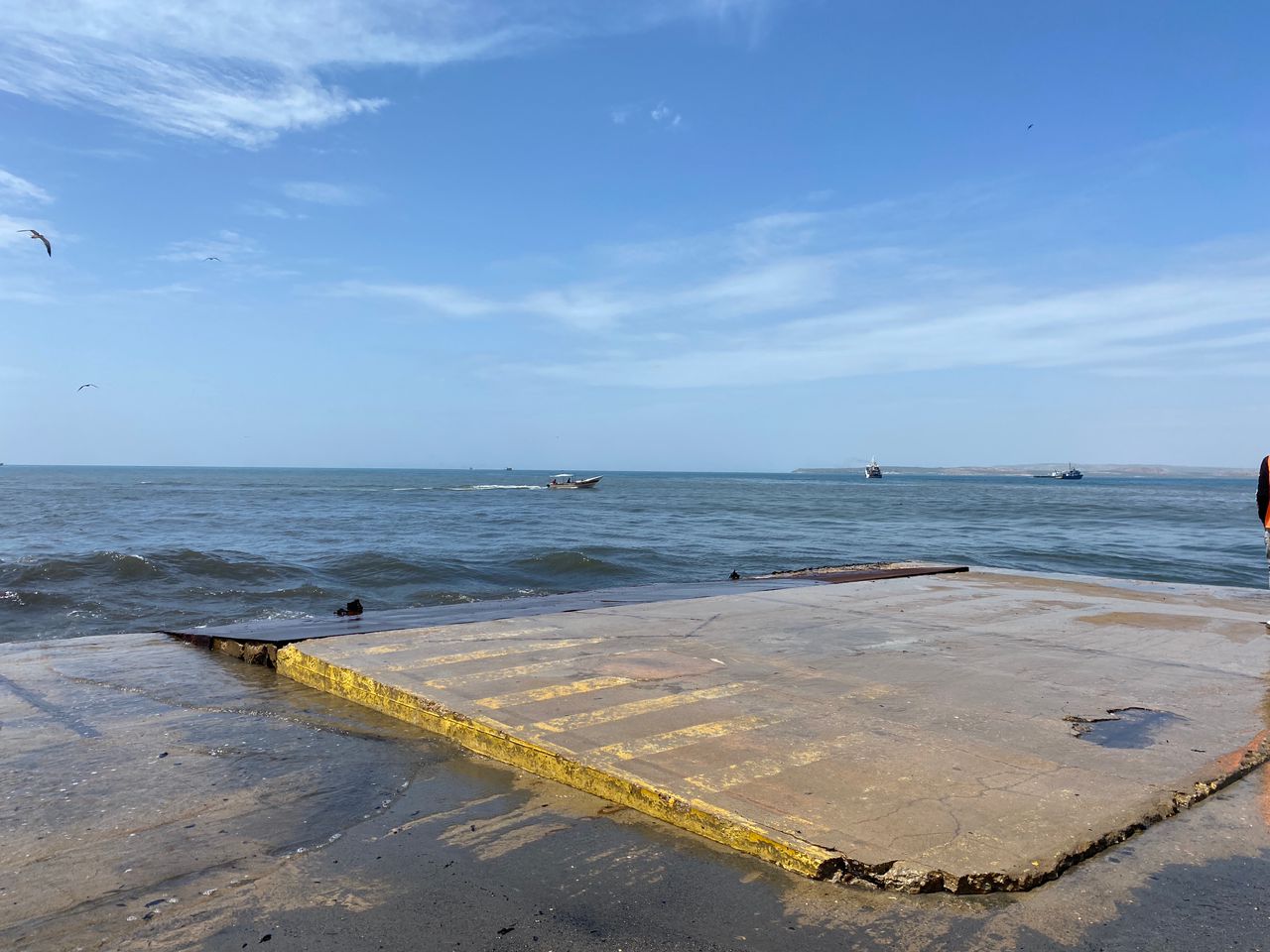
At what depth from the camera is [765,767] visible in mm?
3787

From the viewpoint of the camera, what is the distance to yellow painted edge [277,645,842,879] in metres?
3.02

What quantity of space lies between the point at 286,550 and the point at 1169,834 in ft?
71.0

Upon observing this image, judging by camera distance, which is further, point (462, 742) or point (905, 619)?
point (905, 619)

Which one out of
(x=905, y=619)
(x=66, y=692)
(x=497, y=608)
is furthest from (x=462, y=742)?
(x=905, y=619)

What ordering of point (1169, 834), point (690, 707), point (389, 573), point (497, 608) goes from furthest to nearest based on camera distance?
1. point (389, 573)
2. point (497, 608)
3. point (690, 707)
4. point (1169, 834)

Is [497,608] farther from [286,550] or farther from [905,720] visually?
[286,550]

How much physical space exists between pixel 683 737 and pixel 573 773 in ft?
2.23

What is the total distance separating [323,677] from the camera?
580cm

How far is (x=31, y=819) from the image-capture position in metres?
3.53

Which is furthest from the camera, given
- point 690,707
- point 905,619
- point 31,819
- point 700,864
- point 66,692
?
point 905,619

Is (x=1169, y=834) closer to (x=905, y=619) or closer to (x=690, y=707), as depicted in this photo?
(x=690, y=707)

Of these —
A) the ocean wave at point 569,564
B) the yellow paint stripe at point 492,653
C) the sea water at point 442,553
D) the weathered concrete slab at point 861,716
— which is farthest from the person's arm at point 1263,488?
the ocean wave at point 569,564

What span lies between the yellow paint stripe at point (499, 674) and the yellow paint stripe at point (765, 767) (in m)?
2.06

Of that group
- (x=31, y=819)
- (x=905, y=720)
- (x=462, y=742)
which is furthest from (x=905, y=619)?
(x=31, y=819)
